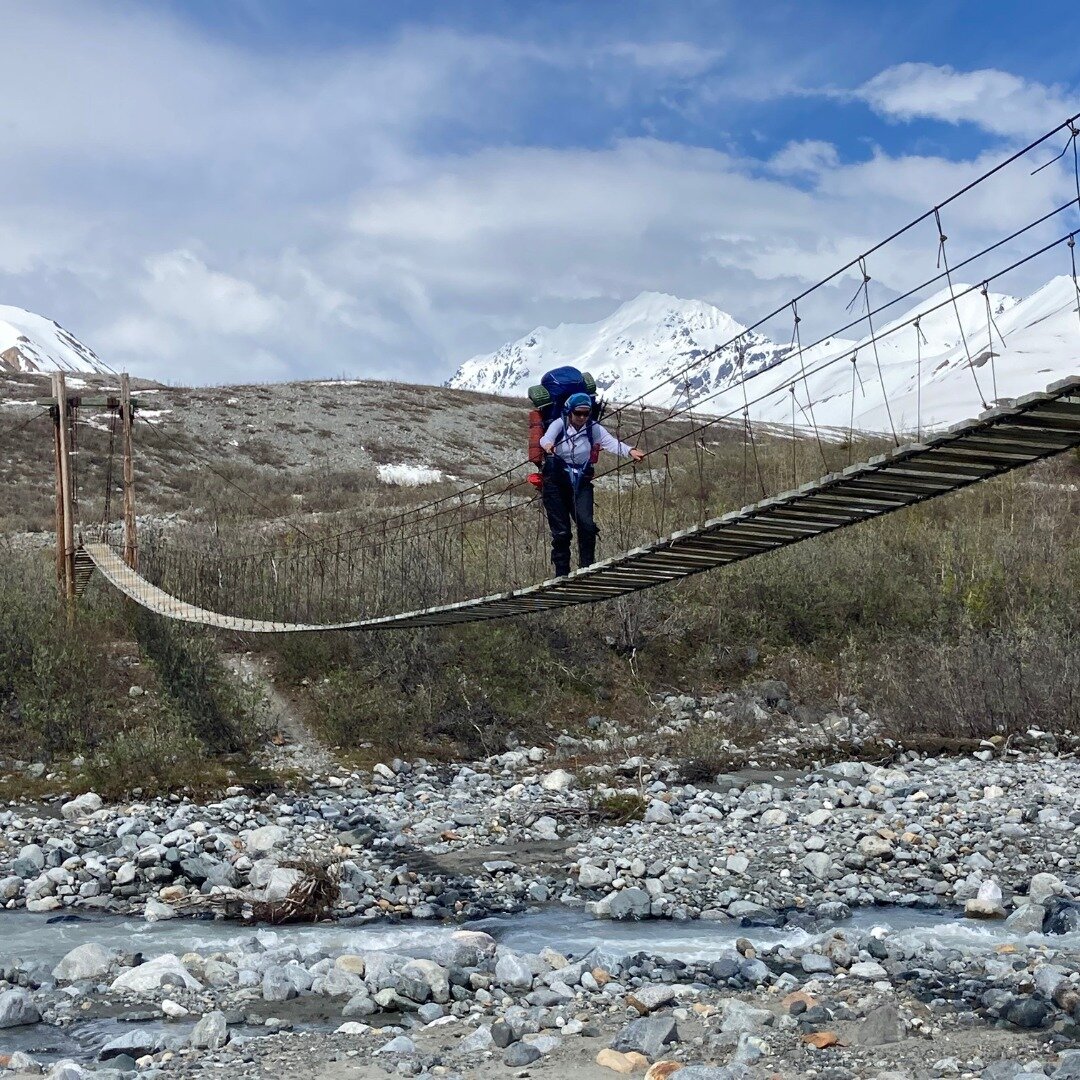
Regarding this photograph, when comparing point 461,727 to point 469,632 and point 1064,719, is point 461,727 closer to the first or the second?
point 469,632

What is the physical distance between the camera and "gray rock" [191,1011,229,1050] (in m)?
4.40

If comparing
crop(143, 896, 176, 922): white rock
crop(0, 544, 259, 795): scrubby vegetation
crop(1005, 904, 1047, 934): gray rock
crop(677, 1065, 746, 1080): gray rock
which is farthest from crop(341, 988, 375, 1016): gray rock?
crop(0, 544, 259, 795): scrubby vegetation

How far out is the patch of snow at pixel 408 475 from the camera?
25.1 metres

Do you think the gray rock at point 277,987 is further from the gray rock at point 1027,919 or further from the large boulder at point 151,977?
the gray rock at point 1027,919

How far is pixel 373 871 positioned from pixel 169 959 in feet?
6.67

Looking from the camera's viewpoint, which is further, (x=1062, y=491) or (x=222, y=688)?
(x=1062, y=491)

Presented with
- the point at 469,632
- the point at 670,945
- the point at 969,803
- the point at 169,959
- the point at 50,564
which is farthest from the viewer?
the point at 50,564

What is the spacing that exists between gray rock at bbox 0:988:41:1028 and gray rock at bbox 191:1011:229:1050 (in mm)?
812

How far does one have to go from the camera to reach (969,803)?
8234mm

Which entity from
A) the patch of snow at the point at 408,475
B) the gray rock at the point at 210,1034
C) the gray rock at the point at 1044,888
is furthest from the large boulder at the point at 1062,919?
the patch of snow at the point at 408,475

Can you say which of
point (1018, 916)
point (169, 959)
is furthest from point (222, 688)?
point (1018, 916)

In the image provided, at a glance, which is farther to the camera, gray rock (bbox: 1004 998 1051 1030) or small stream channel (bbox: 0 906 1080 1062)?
small stream channel (bbox: 0 906 1080 1062)

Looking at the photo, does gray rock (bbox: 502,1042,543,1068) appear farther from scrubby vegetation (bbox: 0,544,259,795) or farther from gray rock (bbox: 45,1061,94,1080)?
scrubby vegetation (bbox: 0,544,259,795)

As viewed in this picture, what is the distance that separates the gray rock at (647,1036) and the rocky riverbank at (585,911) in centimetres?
1
